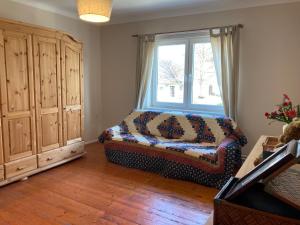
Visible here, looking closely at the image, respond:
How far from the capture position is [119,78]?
4.92 meters

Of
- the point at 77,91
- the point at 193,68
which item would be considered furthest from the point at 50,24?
the point at 193,68

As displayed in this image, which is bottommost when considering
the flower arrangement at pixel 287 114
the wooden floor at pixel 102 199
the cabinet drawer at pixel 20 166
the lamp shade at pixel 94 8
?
the wooden floor at pixel 102 199

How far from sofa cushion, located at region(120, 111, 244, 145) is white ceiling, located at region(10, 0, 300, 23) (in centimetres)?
170

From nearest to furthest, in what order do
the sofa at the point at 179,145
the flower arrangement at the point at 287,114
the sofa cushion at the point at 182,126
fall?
the flower arrangement at the point at 287,114, the sofa at the point at 179,145, the sofa cushion at the point at 182,126

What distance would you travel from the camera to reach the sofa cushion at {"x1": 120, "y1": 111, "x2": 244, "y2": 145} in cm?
356

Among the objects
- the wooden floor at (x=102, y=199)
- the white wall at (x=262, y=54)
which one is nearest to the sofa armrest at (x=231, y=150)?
the wooden floor at (x=102, y=199)

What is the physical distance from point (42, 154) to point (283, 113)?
10.0ft

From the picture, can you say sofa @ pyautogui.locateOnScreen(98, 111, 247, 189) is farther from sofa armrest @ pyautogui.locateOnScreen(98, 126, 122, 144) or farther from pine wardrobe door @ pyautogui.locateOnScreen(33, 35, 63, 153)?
pine wardrobe door @ pyautogui.locateOnScreen(33, 35, 63, 153)

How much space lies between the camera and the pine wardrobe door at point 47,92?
3312mm

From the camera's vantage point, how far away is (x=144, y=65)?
4441 millimetres

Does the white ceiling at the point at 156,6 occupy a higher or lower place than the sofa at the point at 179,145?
higher

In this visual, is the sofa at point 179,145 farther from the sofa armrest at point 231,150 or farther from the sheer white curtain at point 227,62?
the sheer white curtain at point 227,62

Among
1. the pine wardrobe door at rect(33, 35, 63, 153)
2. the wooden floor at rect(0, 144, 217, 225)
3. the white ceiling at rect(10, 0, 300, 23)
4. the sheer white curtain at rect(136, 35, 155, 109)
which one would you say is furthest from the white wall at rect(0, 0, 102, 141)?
the wooden floor at rect(0, 144, 217, 225)

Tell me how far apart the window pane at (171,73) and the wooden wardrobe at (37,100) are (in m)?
1.45
